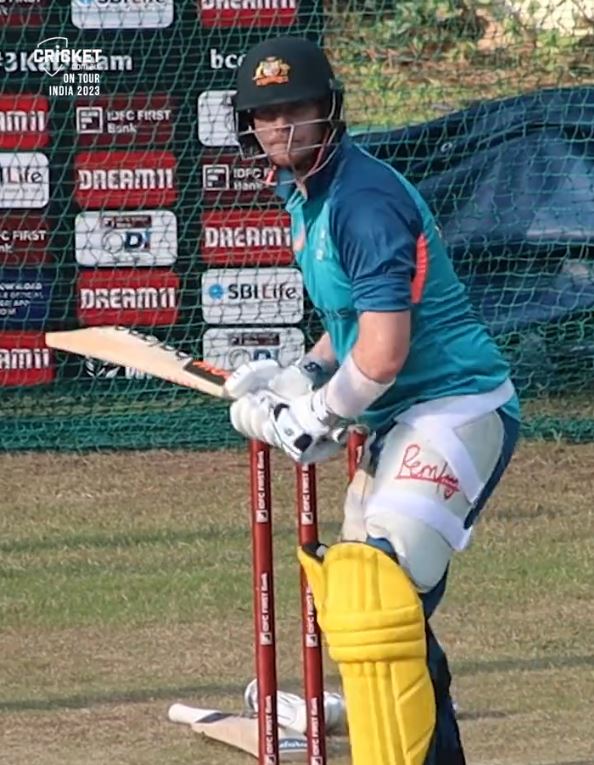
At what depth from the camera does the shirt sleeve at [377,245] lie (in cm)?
425

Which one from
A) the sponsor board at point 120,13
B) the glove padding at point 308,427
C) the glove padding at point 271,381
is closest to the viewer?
the glove padding at point 308,427

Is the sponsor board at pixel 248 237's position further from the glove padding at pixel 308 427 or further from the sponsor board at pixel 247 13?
the glove padding at pixel 308 427

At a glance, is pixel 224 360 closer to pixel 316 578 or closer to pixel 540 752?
pixel 540 752

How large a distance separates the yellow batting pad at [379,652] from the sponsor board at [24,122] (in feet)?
19.7

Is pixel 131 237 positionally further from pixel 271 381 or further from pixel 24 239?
pixel 271 381

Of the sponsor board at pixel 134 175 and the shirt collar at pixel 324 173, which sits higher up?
the shirt collar at pixel 324 173

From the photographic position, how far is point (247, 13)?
9.84 meters

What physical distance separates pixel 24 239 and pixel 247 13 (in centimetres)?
162

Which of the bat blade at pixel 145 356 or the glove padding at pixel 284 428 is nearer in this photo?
the glove padding at pixel 284 428

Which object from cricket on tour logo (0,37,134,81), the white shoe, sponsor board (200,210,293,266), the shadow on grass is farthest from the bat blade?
cricket on tour logo (0,37,134,81)

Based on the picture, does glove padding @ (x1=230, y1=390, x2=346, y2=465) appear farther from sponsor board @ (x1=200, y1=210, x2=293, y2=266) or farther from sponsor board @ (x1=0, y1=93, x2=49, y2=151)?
sponsor board @ (x1=0, y1=93, x2=49, y2=151)

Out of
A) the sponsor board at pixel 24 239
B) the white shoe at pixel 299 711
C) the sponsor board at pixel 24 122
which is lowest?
the sponsor board at pixel 24 239

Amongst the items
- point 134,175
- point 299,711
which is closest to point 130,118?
point 134,175

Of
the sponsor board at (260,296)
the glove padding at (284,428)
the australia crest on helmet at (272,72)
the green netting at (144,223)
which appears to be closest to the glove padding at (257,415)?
the glove padding at (284,428)
